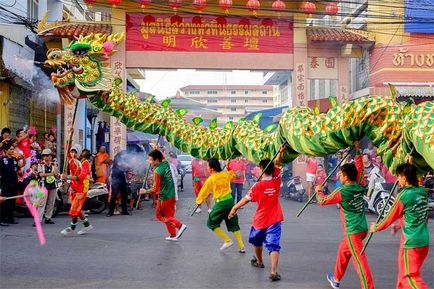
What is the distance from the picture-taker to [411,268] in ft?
17.8

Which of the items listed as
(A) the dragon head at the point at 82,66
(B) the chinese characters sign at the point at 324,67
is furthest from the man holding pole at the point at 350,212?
(B) the chinese characters sign at the point at 324,67

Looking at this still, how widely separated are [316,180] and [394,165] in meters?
11.8

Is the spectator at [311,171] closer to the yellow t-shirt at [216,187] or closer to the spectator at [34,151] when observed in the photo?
the spectator at [34,151]

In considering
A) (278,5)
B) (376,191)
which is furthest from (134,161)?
(376,191)

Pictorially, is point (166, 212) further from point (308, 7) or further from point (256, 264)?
point (308, 7)

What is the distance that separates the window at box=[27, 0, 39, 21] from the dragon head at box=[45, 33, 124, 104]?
10.6 metres

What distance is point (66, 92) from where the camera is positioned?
833 cm

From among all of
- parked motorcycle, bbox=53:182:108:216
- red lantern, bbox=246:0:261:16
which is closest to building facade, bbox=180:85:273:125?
red lantern, bbox=246:0:261:16

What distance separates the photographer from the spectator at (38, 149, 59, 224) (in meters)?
12.2

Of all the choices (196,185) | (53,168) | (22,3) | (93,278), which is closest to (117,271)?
(93,278)

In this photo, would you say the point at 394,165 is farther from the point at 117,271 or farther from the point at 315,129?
the point at 117,271

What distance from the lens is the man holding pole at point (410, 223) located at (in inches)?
215

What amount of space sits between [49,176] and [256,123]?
231 inches

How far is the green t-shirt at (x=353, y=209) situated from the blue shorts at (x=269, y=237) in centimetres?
107
